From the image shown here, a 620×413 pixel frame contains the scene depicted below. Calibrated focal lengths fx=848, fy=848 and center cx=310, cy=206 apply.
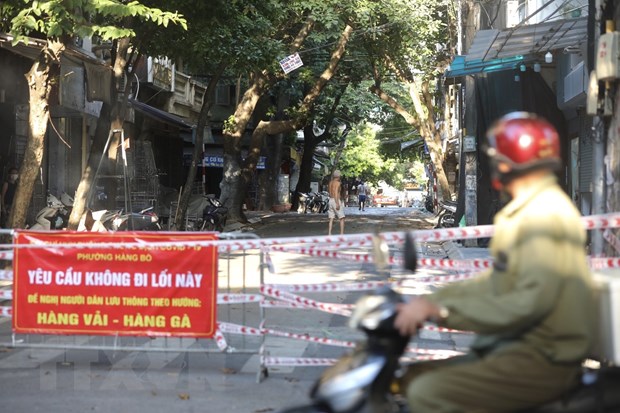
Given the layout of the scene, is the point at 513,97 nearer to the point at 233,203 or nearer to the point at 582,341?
the point at 233,203

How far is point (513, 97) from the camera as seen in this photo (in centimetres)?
1834

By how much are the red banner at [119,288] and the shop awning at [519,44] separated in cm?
722

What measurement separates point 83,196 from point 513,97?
30.4 feet

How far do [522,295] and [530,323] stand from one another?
12cm

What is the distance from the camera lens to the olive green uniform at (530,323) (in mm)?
2994

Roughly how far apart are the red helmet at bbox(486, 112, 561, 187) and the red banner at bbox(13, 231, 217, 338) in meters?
4.28

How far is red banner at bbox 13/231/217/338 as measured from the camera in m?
7.19

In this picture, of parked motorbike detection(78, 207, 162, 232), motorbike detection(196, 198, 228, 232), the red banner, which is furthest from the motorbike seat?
motorbike detection(196, 198, 228, 232)

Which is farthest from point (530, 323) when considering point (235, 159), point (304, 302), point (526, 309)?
point (235, 159)

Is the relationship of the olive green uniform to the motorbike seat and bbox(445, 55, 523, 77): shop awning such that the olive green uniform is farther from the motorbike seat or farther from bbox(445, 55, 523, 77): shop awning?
bbox(445, 55, 523, 77): shop awning

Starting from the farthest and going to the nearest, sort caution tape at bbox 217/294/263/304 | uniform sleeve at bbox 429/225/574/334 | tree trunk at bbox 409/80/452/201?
tree trunk at bbox 409/80/452/201 < caution tape at bbox 217/294/263/304 < uniform sleeve at bbox 429/225/574/334

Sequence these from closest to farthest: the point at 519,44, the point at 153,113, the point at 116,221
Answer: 1. the point at 519,44
2. the point at 116,221
3. the point at 153,113

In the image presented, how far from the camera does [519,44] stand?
14.1 m

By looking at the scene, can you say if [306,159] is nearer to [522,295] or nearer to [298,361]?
[298,361]
